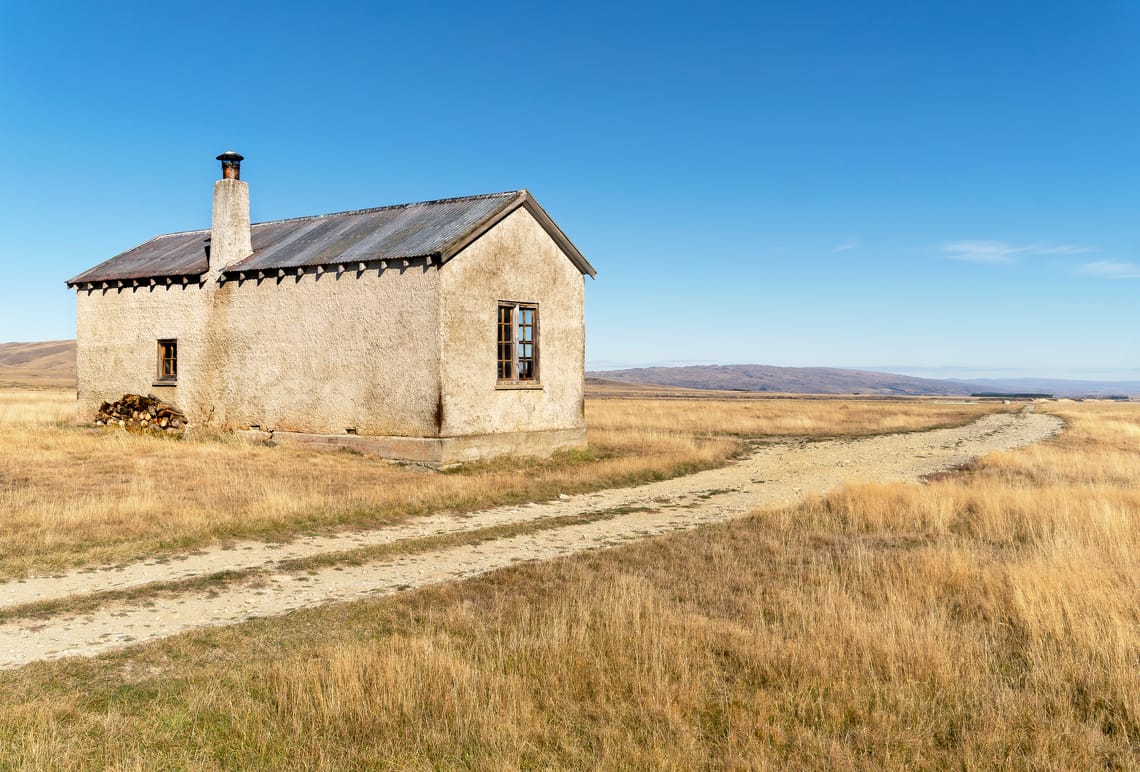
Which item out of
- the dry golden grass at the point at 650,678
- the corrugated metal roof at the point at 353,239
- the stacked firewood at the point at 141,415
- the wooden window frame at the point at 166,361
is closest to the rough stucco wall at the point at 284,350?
the wooden window frame at the point at 166,361

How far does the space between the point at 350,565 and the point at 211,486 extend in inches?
223

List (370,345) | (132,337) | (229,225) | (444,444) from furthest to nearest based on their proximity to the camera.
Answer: (132,337)
(229,225)
(370,345)
(444,444)

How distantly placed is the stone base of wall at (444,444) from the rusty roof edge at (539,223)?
403 cm

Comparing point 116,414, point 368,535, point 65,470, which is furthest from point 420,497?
point 116,414

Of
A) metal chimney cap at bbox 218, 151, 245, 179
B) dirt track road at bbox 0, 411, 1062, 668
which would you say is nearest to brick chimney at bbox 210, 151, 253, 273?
metal chimney cap at bbox 218, 151, 245, 179

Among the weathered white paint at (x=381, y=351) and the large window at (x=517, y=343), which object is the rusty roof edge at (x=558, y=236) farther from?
the large window at (x=517, y=343)

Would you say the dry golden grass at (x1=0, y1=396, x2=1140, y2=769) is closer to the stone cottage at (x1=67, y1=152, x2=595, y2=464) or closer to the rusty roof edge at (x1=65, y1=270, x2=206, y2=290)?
the stone cottage at (x1=67, y1=152, x2=595, y2=464)

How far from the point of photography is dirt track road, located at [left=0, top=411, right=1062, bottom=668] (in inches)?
265

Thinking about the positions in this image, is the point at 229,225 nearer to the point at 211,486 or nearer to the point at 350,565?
the point at 211,486

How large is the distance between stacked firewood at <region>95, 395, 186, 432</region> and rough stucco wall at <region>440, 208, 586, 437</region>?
9.02 metres

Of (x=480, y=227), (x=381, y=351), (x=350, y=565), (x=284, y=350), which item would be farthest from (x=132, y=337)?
(x=350, y=565)

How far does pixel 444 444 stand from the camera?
1709 cm

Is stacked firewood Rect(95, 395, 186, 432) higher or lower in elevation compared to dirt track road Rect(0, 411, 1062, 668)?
higher

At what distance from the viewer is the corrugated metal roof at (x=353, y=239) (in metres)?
18.3
